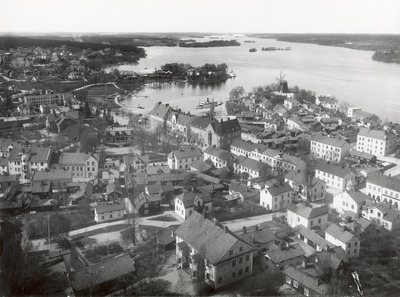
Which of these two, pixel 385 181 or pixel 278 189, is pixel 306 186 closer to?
pixel 278 189

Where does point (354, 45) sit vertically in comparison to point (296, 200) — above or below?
above

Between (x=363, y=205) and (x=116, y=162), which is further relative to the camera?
(x=116, y=162)

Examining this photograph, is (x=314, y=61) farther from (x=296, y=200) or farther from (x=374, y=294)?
(x=374, y=294)

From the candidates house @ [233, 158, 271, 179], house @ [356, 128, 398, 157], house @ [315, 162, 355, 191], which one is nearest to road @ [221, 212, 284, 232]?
house @ [233, 158, 271, 179]

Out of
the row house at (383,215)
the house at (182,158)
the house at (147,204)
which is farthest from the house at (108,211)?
the row house at (383,215)

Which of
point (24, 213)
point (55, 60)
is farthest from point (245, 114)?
point (55, 60)

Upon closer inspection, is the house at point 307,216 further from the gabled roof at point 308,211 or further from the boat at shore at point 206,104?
the boat at shore at point 206,104

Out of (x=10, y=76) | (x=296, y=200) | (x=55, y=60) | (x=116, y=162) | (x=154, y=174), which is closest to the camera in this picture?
(x=296, y=200)
